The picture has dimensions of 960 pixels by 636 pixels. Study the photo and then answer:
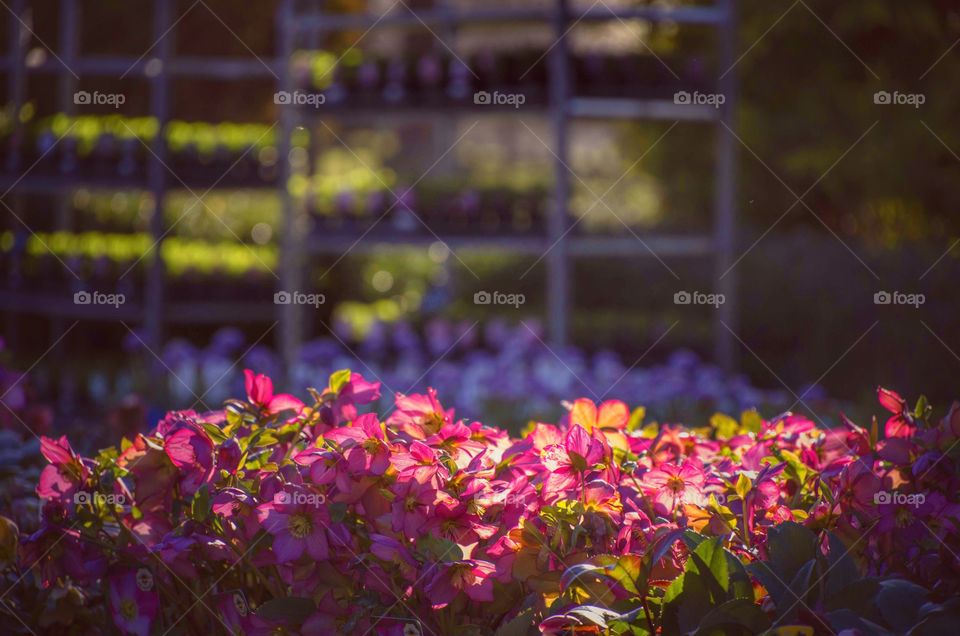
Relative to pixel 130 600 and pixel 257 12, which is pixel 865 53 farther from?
pixel 130 600

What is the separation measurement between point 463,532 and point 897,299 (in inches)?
266

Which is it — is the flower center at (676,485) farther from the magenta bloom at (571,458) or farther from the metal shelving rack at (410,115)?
the metal shelving rack at (410,115)

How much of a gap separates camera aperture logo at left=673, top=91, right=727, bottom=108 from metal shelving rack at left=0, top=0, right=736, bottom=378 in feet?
0.20

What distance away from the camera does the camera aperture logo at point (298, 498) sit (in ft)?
4.14

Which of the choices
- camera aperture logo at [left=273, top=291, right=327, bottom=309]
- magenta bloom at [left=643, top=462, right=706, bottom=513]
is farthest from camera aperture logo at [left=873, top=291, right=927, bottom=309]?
magenta bloom at [left=643, top=462, right=706, bottom=513]

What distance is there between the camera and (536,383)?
13.6 ft

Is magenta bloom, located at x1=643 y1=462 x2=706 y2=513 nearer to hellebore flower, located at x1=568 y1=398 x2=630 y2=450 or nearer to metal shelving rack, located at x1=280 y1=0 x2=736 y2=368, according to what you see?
hellebore flower, located at x1=568 y1=398 x2=630 y2=450

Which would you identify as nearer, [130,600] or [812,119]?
[130,600]

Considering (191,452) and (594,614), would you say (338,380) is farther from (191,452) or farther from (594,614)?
(594,614)

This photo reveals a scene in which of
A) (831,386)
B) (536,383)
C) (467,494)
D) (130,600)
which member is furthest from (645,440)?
(831,386)

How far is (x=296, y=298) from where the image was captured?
6.37 meters

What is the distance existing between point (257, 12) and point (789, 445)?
361 inches

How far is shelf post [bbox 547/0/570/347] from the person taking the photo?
231 inches

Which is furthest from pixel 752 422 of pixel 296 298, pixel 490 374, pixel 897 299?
pixel 897 299
